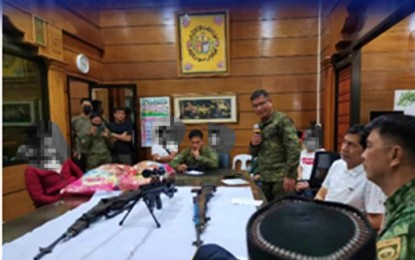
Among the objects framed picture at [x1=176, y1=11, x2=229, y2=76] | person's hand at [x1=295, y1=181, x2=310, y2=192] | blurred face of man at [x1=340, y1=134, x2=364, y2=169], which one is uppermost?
framed picture at [x1=176, y1=11, x2=229, y2=76]

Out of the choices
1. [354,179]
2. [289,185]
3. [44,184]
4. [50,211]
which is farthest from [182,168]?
[354,179]

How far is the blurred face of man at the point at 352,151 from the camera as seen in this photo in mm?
1599

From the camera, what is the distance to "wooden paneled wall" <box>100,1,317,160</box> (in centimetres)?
389

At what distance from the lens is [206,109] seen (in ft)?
13.2

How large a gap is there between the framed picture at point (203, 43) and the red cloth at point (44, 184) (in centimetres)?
248

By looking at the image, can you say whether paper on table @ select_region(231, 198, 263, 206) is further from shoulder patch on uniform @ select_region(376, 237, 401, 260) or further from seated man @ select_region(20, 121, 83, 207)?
seated man @ select_region(20, 121, 83, 207)

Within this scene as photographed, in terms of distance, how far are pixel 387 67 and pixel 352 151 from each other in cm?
189

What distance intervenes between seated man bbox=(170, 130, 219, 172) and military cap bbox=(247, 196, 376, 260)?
2177 millimetres

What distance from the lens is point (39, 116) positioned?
286 cm

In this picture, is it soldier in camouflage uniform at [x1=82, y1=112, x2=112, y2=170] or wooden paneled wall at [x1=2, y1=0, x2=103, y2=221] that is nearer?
wooden paneled wall at [x1=2, y1=0, x2=103, y2=221]

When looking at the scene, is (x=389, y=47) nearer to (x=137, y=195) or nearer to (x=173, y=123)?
(x=173, y=123)

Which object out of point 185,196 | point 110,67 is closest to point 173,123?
point 110,67

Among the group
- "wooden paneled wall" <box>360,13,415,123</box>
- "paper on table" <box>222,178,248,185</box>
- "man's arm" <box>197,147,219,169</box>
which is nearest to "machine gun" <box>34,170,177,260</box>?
"paper on table" <box>222,178,248,185</box>

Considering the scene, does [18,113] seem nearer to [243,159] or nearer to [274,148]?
[274,148]
